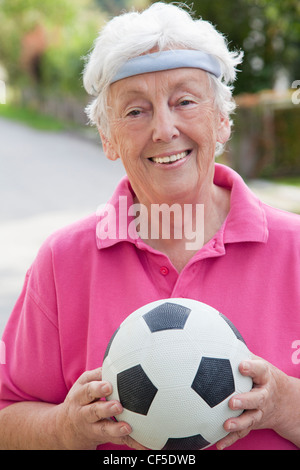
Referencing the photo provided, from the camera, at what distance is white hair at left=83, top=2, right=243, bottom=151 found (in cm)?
231

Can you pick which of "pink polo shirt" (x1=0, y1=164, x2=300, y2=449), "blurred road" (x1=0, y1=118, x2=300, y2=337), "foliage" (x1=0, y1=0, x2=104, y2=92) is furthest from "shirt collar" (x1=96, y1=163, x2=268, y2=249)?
"foliage" (x1=0, y1=0, x2=104, y2=92)

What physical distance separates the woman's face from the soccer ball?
502 mm

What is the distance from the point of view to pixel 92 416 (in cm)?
204

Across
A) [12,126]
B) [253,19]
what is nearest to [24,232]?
[253,19]

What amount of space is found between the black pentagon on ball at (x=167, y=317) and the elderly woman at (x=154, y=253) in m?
0.22

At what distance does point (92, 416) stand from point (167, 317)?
34 cm

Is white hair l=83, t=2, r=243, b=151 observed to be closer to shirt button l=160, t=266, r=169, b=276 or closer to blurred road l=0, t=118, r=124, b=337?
shirt button l=160, t=266, r=169, b=276

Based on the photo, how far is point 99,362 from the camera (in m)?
2.36

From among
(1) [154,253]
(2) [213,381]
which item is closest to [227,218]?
(1) [154,253]

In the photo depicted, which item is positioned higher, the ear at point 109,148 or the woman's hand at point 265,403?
the ear at point 109,148

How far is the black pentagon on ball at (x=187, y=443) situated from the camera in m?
1.99

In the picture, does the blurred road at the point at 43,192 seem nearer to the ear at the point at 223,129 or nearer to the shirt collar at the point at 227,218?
the shirt collar at the point at 227,218

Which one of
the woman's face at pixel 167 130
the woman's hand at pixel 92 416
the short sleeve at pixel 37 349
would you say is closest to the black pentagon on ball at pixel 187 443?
the woman's hand at pixel 92 416

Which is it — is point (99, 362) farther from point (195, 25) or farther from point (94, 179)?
point (94, 179)
